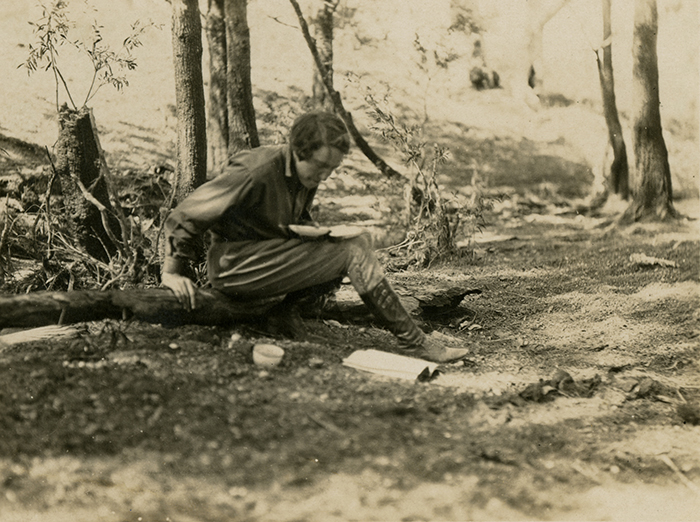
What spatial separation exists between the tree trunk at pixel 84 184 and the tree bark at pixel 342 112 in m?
1.61

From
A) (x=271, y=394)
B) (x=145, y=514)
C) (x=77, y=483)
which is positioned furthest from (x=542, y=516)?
(x=77, y=483)

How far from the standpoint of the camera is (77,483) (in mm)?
2418

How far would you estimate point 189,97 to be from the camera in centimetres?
427

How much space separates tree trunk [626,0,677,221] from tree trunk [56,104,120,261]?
3.95 meters

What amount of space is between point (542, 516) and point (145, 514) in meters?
1.35

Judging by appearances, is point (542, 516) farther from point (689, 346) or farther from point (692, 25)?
point (692, 25)

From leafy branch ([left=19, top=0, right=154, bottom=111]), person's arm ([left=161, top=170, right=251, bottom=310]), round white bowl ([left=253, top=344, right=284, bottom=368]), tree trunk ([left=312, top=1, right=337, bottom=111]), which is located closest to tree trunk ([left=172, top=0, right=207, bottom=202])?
leafy branch ([left=19, top=0, right=154, bottom=111])

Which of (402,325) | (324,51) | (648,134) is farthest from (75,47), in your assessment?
(648,134)

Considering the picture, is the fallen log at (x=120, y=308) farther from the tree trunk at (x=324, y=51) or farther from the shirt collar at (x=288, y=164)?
the tree trunk at (x=324, y=51)

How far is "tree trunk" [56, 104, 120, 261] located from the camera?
4.14 metres

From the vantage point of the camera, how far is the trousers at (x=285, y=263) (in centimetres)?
332

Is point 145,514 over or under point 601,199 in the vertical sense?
under

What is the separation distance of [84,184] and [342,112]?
2.01 m

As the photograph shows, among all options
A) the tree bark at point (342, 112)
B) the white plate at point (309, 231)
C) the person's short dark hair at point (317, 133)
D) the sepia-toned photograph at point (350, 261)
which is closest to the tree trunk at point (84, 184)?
the sepia-toned photograph at point (350, 261)
